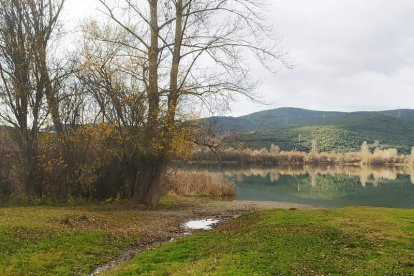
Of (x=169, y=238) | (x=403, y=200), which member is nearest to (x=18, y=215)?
(x=169, y=238)

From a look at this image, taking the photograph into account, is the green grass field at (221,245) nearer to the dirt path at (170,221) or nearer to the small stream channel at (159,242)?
the dirt path at (170,221)

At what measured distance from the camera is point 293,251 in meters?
14.9

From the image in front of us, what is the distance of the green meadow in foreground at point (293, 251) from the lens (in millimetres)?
12781

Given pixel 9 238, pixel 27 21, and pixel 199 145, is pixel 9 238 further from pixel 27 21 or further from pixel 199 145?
pixel 27 21

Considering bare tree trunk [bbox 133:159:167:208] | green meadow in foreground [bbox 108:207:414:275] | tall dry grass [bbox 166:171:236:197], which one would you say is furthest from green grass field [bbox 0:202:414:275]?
tall dry grass [bbox 166:171:236:197]

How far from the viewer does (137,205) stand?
29469mm

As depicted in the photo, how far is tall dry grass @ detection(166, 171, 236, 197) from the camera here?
46.2 meters

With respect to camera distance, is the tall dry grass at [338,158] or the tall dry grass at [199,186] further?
the tall dry grass at [338,158]

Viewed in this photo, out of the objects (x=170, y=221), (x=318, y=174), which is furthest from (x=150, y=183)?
(x=318, y=174)

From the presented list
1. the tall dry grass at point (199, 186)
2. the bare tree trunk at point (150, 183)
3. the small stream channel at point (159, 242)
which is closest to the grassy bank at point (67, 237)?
the small stream channel at point (159, 242)

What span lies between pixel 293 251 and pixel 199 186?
109 feet

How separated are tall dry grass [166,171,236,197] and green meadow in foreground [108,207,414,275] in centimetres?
2504

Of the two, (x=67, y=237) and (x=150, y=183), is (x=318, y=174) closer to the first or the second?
(x=150, y=183)

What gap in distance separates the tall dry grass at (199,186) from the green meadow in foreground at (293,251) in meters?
25.0
